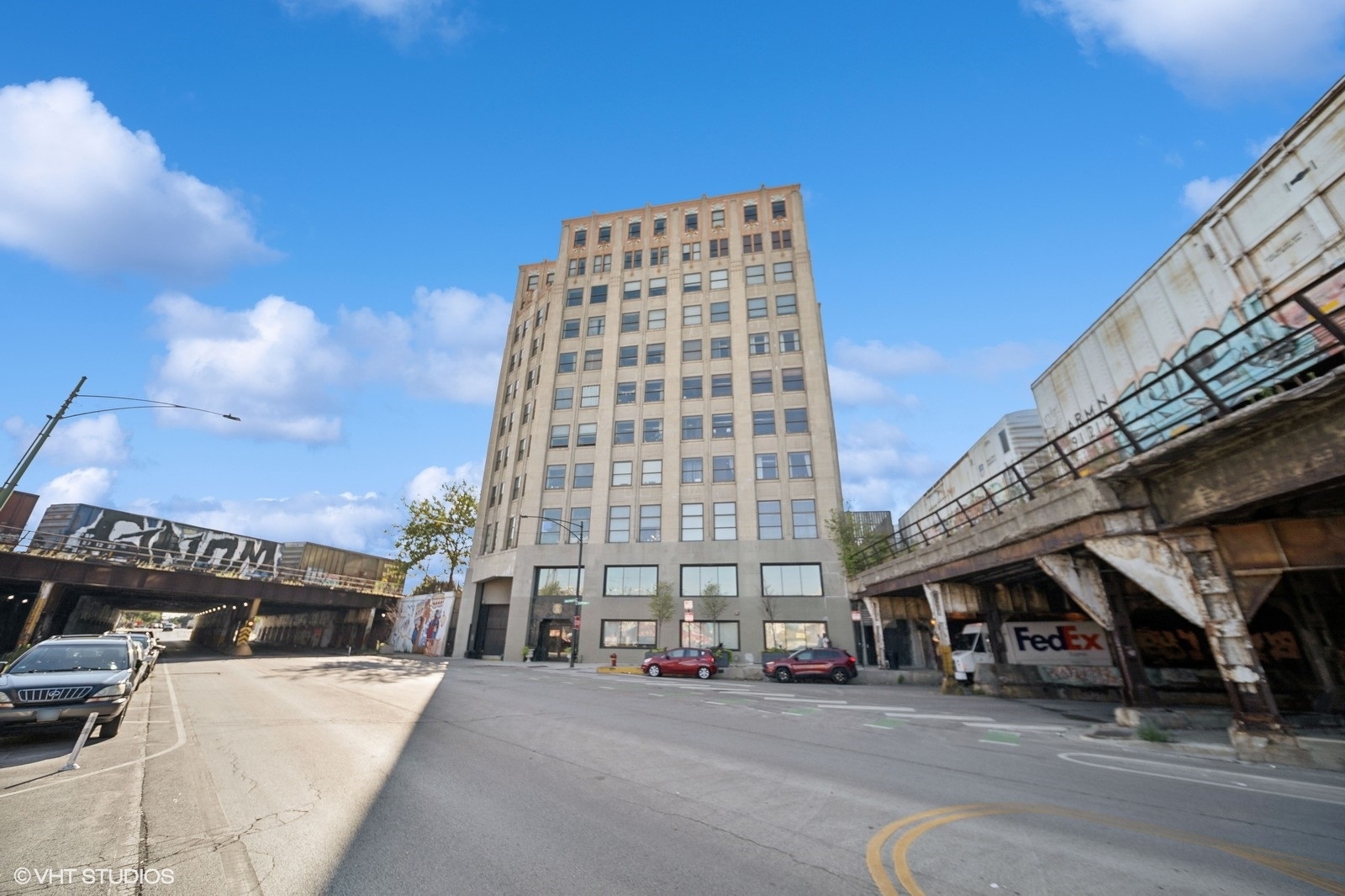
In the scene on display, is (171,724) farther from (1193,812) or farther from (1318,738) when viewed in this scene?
(1318,738)

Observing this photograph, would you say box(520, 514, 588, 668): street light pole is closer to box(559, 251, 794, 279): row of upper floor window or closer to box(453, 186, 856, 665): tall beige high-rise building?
box(453, 186, 856, 665): tall beige high-rise building

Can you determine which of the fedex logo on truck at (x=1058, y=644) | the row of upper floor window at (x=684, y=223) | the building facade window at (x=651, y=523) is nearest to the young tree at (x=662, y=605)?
the building facade window at (x=651, y=523)

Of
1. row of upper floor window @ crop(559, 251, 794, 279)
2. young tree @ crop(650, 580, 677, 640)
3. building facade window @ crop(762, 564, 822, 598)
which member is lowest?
young tree @ crop(650, 580, 677, 640)

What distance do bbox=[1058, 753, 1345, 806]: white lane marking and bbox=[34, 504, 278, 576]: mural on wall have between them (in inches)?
Result: 1839

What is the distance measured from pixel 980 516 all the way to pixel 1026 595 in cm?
648

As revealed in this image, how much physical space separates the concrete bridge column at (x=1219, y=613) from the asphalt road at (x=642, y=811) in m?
0.84

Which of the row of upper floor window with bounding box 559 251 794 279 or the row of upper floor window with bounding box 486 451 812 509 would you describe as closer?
the row of upper floor window with bounding box 486 451 812 509

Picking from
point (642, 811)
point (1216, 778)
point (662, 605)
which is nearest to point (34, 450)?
point (642, 811)

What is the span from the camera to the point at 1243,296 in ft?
32.9

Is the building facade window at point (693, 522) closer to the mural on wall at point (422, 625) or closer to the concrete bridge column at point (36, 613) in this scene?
the mural on wall at point (422, 625)

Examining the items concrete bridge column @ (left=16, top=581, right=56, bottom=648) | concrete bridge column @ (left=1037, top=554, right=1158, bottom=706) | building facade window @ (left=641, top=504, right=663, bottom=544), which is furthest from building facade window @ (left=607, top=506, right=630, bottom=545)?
concrete bridge column @ (left=16, top=581, right=56, bottom=648)

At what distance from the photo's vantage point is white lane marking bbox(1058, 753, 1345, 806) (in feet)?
22.0

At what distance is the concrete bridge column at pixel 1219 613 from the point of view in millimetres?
8844

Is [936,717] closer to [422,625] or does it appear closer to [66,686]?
[66,686]
